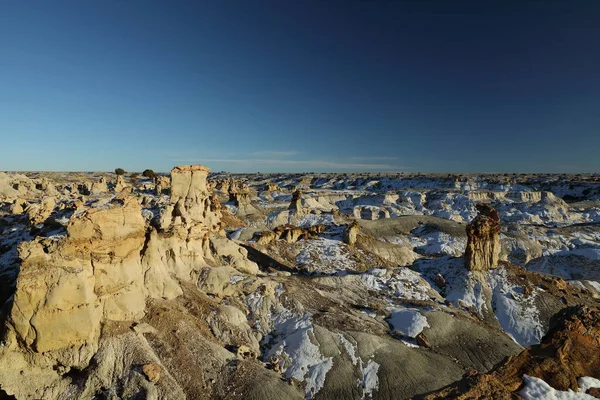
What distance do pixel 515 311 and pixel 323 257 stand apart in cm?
2444

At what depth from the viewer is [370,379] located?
22859mm

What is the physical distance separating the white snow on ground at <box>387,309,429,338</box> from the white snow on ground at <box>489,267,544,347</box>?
1312cm

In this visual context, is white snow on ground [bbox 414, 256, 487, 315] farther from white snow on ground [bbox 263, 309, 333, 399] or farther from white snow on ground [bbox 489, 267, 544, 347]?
white snow on ground [bbox 263, 309, 333, 399]

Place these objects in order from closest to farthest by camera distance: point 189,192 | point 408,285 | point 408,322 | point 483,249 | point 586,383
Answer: point 586,383
point 408,322
point 408,285
point 189,192
point 483,249

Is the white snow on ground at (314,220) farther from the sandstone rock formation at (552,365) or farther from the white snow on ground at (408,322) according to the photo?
the sandstone rock formation at (552,365)

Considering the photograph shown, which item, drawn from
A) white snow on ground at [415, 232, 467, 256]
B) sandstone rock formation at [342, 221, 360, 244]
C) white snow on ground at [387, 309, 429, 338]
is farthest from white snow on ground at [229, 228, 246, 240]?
white snow on ground at [415, 232, 467, 256]

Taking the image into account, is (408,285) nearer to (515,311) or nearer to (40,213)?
(515,311)

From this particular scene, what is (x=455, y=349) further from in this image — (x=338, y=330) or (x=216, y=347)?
(x=216, y=347)

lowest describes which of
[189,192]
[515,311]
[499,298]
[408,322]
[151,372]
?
[515,311]

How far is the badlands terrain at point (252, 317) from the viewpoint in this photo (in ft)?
59.8

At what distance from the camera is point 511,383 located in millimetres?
10664

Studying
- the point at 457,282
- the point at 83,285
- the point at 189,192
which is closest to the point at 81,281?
the point at 83,285

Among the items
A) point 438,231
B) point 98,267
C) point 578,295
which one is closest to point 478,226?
point 578,295

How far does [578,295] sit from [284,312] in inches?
1473
